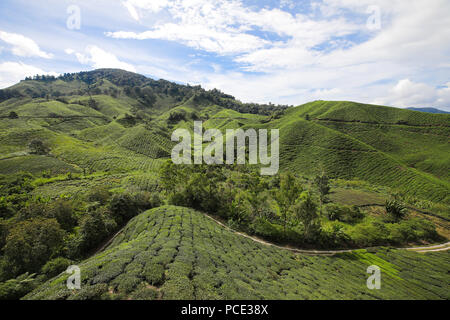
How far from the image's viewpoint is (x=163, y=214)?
33406 mm

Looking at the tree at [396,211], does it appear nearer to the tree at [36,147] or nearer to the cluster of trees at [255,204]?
the cluster of trees at [255,204]

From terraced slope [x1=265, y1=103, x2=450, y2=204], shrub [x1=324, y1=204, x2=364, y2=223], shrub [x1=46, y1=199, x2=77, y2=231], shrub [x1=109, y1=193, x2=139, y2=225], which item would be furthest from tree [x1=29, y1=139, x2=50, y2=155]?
shrub [x1=324, y1=204, x2=364, y2=223]

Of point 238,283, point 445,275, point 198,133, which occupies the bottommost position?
point 445,275

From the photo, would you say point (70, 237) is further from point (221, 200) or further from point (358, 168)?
point (358, 168)

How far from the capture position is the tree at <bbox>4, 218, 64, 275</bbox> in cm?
2311

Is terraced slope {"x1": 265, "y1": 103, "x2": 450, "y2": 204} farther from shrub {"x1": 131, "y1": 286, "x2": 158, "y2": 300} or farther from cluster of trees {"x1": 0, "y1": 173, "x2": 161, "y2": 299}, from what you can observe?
shrub {"x1": 131, "y1": 286, "x2": 158, "y2": 300}

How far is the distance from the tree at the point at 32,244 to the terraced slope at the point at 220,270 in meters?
8.28

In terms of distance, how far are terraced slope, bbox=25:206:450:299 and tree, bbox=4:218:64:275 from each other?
8279mm

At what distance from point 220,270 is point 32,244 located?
28.5 metres

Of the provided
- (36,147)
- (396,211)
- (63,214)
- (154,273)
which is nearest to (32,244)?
(63,214)

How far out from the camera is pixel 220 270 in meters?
18.2

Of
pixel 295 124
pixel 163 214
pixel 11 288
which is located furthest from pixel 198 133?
pixel 11 288

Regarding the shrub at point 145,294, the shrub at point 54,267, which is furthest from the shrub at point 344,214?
the shrub at point 54,267
